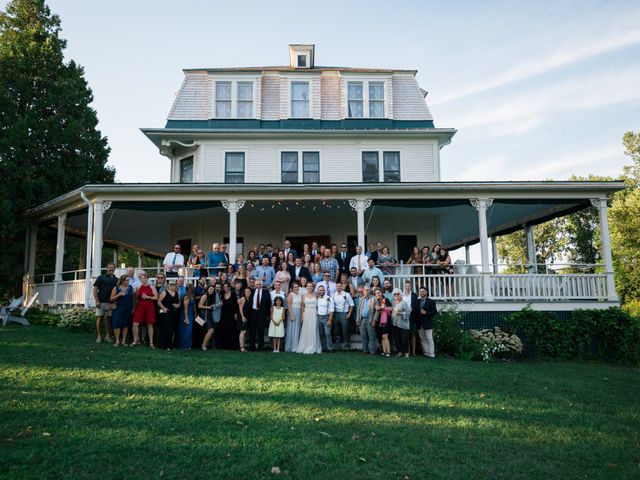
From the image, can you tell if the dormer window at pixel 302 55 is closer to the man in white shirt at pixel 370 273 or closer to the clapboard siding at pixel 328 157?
the clapboard siding at pixel 328 157

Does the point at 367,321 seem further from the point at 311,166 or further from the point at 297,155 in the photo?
the point at 297,155

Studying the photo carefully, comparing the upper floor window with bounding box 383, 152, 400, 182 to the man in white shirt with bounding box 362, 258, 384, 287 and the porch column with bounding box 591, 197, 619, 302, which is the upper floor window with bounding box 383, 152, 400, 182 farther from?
the porch column with bounding box 591, 197, 619, 302

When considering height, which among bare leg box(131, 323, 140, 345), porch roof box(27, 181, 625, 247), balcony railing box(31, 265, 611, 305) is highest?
porch roof box(27, 181, 625, 247)

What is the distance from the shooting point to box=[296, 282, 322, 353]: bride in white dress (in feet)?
37.4

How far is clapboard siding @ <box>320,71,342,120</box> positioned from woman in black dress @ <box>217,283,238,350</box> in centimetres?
967

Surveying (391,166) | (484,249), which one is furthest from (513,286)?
(391,166)

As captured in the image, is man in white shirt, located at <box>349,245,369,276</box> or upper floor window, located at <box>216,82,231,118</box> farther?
upper floor window, located at <box>216,82,231,118</box>

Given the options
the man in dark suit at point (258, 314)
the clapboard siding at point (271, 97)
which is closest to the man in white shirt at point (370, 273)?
the man in dark suit at point (258, 314)

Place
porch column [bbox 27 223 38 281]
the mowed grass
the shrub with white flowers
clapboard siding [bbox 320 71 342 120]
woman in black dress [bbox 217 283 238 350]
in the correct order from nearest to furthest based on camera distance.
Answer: the mowed grass, woman in black dress [bbox 217 283 238 350], the shrub with white flowers, porch column [bbox 27 223 38 281], clapboard siding [bbox 320 71 342 120]

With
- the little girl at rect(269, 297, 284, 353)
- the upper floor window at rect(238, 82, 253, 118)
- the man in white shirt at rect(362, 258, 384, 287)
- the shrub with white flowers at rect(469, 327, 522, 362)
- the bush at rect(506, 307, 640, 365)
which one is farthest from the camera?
the upper floor window at rect(238, 82, 253, 118)

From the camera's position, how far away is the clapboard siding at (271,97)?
18672 mm

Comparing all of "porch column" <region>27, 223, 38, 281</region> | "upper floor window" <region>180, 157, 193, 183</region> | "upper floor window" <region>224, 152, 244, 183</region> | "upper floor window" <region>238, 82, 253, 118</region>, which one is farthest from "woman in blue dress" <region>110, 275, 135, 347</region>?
"upper floor window" <region>238, 82, 253, 118</region>

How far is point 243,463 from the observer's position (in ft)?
15.6

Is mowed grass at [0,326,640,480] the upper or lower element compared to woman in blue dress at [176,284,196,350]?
lower
